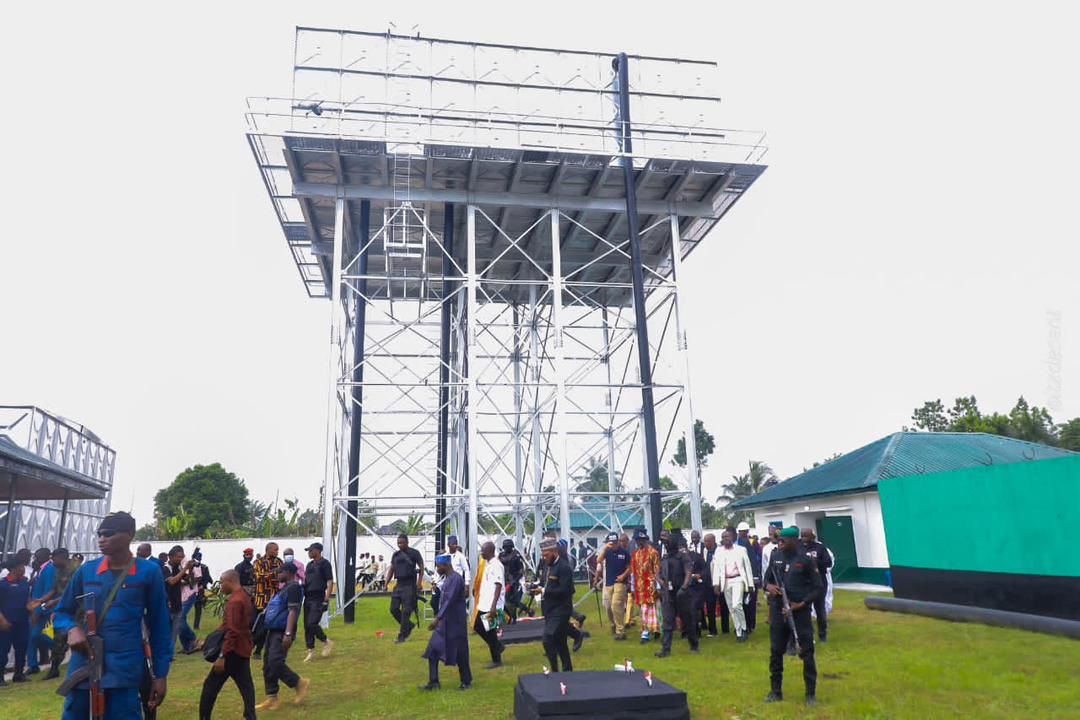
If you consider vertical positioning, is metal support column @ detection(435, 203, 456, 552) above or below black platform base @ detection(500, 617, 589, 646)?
above

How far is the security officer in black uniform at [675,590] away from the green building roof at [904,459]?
13.5m

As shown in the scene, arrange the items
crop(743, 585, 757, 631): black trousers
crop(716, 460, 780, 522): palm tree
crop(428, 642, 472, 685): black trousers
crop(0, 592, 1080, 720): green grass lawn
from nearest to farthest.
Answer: crop(0, 592, 1080, 720): green grass lawn
crop(428, 642, 472, 685): black trousers
crop(743, 585, 757, 631): black trousers
crop(716, 460, 780, 522): palm tree

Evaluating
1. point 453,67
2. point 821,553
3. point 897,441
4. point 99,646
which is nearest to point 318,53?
point 453,67

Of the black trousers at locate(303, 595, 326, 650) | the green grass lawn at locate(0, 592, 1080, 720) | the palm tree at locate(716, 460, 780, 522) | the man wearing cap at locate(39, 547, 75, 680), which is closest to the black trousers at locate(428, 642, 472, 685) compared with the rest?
the green grass lawn at locate(0, 592, 1080, 720)

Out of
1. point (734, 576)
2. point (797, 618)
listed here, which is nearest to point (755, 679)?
point (797, 618)

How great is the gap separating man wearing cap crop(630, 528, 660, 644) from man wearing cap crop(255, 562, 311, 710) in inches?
228

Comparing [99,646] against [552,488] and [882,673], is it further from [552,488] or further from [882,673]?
[552,488]

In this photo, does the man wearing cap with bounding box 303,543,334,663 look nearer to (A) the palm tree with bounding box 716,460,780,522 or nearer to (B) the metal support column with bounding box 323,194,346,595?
(B) the metal support column with bounding box 323,194,346,595

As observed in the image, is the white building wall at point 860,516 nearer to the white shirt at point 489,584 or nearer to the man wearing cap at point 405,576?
the man wearing cap at point 405,576

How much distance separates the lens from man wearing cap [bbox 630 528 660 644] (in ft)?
40.7

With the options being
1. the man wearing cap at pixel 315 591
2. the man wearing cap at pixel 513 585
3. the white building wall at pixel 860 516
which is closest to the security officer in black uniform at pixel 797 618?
the man wearing cap at pixel 513 585

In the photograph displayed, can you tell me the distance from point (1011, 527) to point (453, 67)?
17.9 meters

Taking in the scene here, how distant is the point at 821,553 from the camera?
1227 cm

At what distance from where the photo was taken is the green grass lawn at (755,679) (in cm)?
760
